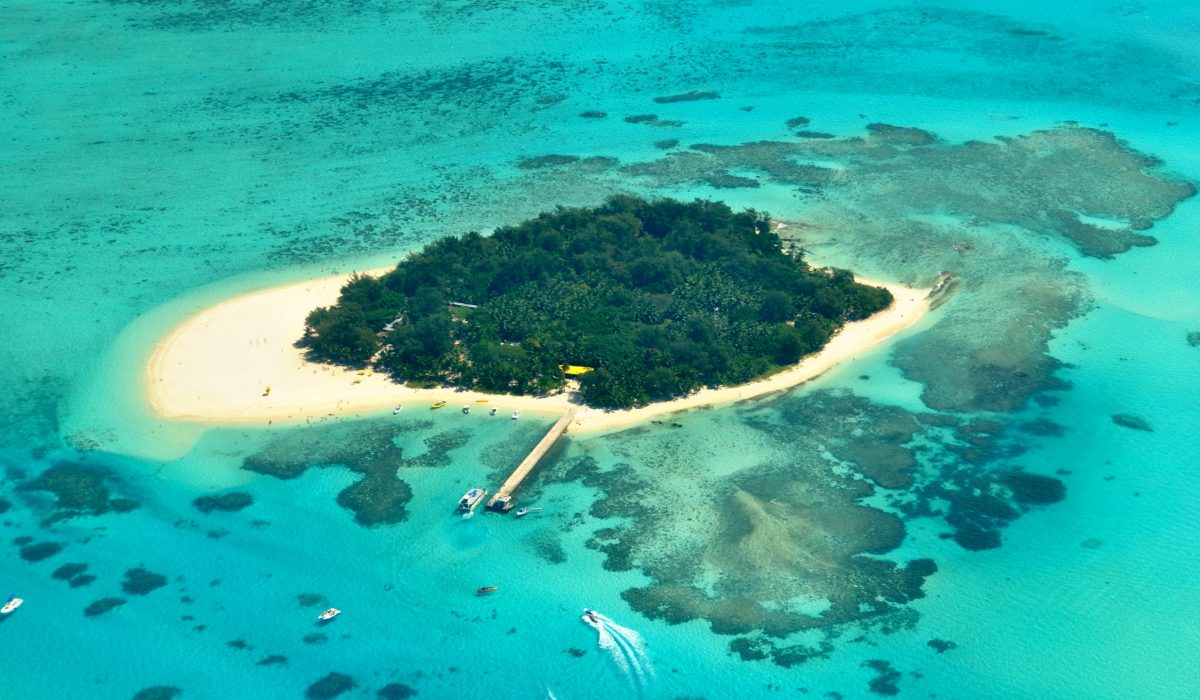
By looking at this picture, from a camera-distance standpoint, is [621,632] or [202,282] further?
[202,282]

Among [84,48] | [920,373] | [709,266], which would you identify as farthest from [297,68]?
[920,373]

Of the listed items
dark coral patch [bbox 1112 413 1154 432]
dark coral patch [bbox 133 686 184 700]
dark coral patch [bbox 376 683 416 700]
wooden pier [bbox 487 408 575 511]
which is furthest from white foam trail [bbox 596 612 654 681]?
dark coral patch [bbox 1112 413 1154 432]

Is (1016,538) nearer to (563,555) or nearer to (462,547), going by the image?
(563,555)

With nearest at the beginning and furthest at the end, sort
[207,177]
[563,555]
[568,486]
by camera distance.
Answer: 1. [563,555]
2. [568,486]
3. [207,177]

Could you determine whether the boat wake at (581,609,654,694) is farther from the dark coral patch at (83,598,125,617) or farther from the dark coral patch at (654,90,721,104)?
the dark coral patch at (654,90,721,104)

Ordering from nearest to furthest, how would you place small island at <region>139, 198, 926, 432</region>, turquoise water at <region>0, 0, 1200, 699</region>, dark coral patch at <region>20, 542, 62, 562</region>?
turquoise water at <region>0, 0, 1200, 699</region>, dark coral patch at <region>20, 542, 62, 562</region>, small island at <region>139, 198, 926, 432</region>

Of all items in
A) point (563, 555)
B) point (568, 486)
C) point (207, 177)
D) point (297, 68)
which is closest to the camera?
point (563, 555)

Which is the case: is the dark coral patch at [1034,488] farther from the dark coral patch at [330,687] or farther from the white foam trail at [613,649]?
the dark coral patch at [330,687]

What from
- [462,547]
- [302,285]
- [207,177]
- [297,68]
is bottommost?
[462,547]
